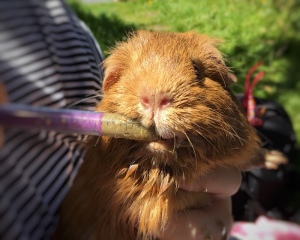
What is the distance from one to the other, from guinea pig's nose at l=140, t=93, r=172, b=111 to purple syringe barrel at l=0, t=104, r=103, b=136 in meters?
0.08

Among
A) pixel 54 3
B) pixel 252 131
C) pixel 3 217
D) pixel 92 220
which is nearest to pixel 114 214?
pixel 92 220

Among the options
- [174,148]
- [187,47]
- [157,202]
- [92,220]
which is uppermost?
[187,47]

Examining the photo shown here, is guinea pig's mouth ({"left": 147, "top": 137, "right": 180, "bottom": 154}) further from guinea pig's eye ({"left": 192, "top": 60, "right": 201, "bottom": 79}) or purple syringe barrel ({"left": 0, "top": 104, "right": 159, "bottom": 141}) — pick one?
guinea pig's eye ({"left": 192, "top": 60, "right": 201, "bottom": 79})

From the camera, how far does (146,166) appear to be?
2.93 feet

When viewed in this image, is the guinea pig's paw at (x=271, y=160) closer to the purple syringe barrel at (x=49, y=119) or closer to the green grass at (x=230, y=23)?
the green grass at (x=230, y=23)

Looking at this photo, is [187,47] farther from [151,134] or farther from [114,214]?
[114,214]

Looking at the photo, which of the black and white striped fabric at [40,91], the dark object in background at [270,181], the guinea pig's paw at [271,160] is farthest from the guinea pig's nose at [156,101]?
the dark object in background at [270,181]

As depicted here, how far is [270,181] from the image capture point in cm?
163

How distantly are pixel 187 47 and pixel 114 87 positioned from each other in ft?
0.55

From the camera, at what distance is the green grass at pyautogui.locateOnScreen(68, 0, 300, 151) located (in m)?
0.92

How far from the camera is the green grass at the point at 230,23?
92cm

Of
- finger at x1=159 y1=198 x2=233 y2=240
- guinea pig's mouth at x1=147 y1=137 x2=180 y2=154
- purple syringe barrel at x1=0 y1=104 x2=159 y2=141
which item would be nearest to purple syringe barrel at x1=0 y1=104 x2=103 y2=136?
purple syringe barrel at x1=0 y1=104 x2=159 y2=141

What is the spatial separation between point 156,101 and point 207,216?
384 mm

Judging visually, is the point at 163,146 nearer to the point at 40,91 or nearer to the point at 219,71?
the point at 219,71
